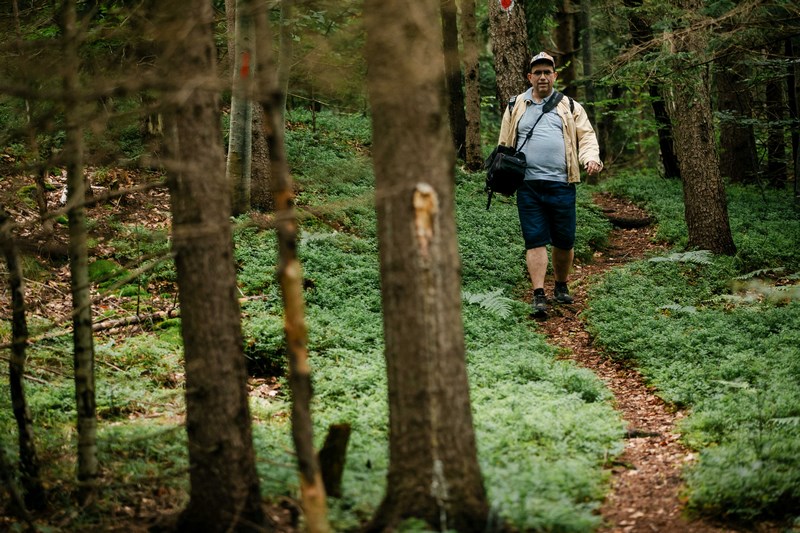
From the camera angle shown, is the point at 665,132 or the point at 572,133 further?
the point at 665,132

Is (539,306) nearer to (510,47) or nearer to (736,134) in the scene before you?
(510,47)

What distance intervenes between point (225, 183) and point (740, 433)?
411 centimetres

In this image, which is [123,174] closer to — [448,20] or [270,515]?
[448,20]

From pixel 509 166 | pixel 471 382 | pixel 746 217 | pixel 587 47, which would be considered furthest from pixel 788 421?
pixel 587 47

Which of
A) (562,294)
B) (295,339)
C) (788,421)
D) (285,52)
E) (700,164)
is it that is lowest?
(788,421)

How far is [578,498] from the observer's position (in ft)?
14.8

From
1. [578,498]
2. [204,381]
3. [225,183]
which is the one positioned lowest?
[578,498]

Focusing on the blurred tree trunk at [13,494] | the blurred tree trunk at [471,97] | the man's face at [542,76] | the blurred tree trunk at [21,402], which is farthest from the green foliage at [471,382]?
the blurred tree trunk at [471,97]

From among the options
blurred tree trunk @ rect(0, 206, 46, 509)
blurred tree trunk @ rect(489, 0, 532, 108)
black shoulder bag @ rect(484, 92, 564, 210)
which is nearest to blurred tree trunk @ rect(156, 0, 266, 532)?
blurred tree trunk @ rect(0, 206, 46, 509)

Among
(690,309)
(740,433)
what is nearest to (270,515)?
(740,433)

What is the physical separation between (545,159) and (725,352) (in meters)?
3.37

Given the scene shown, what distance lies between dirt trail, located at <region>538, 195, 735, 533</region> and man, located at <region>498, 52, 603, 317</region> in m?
0.82

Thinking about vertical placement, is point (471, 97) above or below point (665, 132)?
above

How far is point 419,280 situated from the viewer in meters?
3.51
